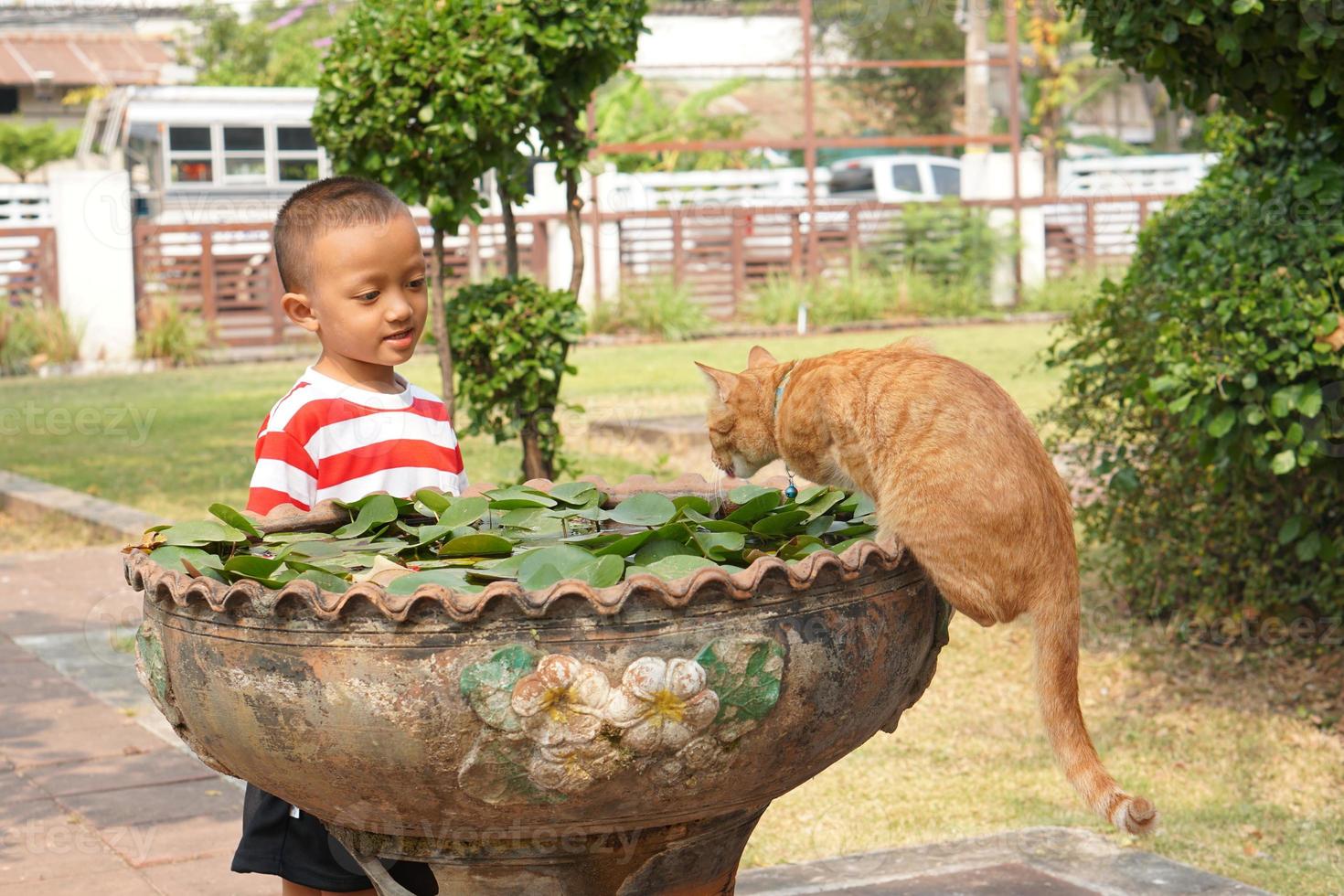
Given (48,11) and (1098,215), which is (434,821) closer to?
(1098,215)

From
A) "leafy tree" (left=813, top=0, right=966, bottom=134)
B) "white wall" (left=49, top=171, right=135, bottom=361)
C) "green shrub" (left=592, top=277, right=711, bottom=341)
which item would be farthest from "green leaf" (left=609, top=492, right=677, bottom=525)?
"leafy tree" (left=813, top=0, right=966, bottom=134)

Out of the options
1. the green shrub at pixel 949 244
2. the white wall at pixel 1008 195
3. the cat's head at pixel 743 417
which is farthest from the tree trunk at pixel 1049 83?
the cat's head at pixel 743 417

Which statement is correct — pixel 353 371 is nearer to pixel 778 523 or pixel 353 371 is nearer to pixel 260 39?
pixel 778 523

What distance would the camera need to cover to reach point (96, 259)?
16.6m

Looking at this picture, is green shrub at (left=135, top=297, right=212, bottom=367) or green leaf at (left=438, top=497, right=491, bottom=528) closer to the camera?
green leaf at (left=438, top=497, right=491, bottom=528)

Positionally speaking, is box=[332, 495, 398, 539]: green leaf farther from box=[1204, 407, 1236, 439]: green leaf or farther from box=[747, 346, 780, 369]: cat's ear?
box=[1204, 407, 1236, 439]: green leaf

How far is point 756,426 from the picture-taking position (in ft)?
9.34

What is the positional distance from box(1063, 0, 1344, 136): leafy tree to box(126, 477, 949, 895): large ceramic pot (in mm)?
2149

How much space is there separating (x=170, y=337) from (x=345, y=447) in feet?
47.7

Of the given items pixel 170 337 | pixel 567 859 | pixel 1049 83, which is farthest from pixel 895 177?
pixel 567 859

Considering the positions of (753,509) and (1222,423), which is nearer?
(753,509)

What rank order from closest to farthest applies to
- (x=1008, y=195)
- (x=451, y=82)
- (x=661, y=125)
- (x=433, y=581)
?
(x=433, y=581) < (x=451, y=82) < (x=1008, y=195) < (x=661, y=125)

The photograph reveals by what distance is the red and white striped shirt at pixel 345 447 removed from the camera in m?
2.62

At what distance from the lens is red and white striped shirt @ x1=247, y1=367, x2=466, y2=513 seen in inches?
103
